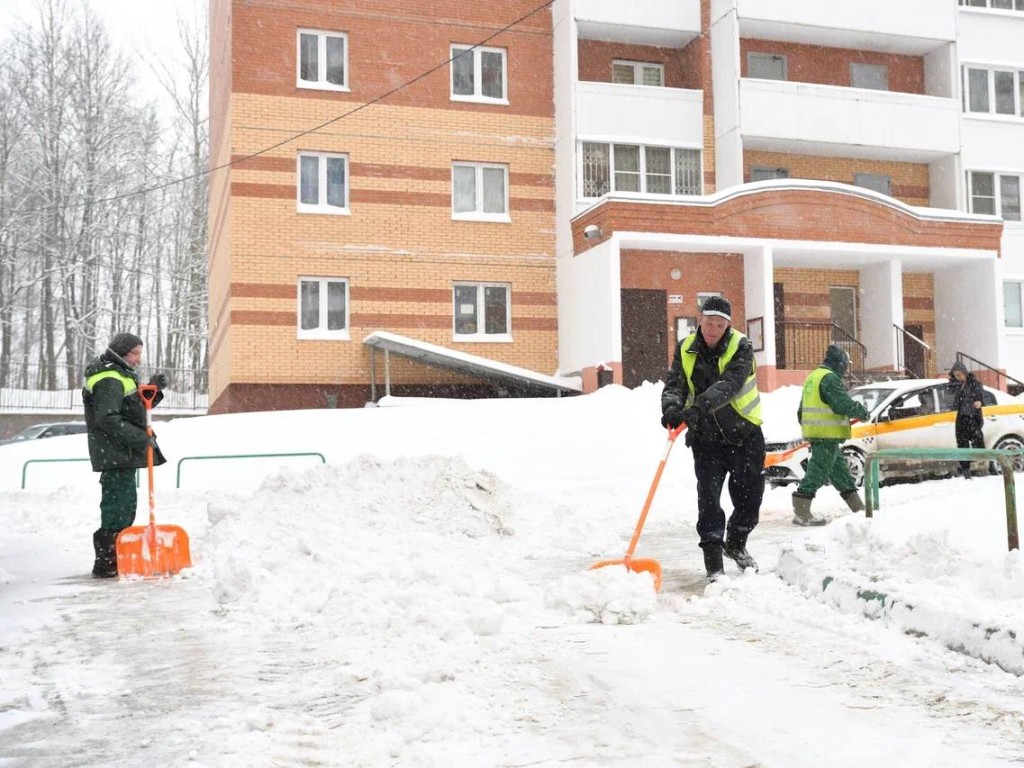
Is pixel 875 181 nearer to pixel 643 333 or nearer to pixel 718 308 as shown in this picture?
pixel 643 333

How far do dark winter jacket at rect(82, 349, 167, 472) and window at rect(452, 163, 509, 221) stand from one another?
17049 mm

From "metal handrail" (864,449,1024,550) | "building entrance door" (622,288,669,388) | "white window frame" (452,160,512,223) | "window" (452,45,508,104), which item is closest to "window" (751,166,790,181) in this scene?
"building entrance door" (622,288,669,388)

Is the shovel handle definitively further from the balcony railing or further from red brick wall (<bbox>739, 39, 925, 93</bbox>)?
the balcony railing

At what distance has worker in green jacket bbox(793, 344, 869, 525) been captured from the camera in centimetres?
1045

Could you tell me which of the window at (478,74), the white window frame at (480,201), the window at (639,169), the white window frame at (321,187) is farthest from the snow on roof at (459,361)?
the window at (478,74)

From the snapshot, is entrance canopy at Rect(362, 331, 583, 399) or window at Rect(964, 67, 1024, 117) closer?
entrance canopy at Rect(362, 331, 583, 399)

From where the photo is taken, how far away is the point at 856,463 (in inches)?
554

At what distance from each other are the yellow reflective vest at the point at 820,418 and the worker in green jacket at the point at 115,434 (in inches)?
243

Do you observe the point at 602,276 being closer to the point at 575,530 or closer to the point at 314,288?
the point at 314,288

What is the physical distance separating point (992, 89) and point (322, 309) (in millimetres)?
18849

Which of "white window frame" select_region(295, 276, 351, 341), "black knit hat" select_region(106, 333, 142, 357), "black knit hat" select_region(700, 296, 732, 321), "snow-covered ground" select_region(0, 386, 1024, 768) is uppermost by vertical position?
"white window frame" select_region(295, 276, 351, 341)

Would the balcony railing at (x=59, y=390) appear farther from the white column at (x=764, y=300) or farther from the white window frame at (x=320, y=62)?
the white column at (x=764, y=300)

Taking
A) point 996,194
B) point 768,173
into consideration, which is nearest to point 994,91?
point 996,194

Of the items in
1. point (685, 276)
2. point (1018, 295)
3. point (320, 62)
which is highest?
point (320, 62)
